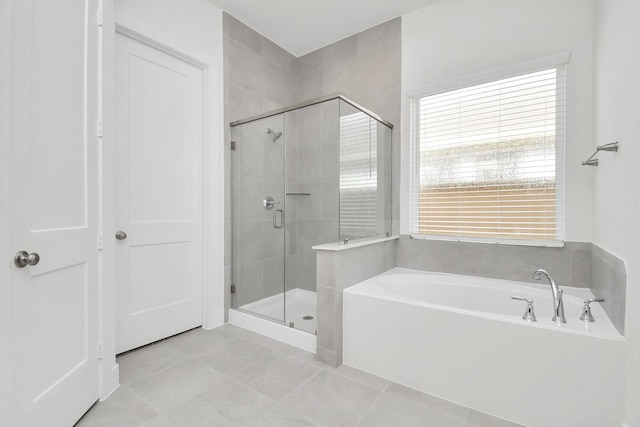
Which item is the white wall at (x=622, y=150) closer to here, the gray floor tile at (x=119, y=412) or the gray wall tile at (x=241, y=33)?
the gray floor tile at (x=119, y=412)

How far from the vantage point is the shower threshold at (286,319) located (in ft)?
7.63

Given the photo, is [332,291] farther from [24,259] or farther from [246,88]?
[246,88]

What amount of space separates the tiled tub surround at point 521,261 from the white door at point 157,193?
6.31 ft

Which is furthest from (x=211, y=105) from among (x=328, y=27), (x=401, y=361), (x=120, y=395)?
(x=401, y=361)

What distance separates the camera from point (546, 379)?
1.42 m

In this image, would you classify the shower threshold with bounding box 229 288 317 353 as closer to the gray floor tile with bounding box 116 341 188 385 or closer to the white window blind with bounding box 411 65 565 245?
the gray floor tile with bounding box 116 341 188 385

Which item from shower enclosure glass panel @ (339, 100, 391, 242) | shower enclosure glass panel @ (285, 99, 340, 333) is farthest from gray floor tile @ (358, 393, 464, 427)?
shower enclosure glass panel @ (339, 100, 391, 242)

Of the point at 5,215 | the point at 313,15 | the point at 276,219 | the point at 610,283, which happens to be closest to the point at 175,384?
the point at 5,215

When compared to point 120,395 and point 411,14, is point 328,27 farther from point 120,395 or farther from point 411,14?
point 120,395

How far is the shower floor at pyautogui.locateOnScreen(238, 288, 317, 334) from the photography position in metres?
2.59

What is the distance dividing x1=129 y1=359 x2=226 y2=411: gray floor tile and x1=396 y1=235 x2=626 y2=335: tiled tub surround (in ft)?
6.08

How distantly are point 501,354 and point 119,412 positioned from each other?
195 cm

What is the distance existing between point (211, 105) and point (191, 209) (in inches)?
36.6

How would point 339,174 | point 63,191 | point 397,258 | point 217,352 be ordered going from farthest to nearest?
point 397,258, point 339,174, point 217,352, point 63,191
